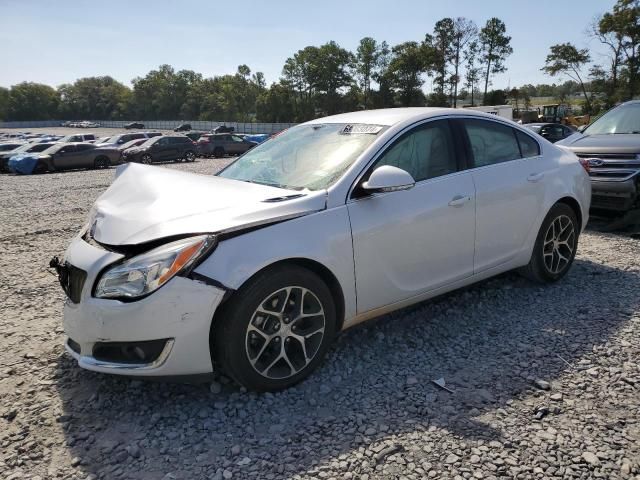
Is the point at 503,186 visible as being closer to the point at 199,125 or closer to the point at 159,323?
the point at 159,323

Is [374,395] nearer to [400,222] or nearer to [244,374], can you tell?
[244,374]

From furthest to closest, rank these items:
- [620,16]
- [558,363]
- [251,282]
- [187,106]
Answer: [187,106]
[620,16]
[558,363]
[251,282]

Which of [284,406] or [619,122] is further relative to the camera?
[619,122]

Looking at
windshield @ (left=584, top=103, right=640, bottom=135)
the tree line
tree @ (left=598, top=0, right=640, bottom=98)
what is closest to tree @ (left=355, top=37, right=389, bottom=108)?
the tree line

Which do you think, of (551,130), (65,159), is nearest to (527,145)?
(551,130)

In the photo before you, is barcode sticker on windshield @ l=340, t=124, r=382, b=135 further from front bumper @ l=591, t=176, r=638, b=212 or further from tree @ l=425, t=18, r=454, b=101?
tree @ l=425, t=18, r=454, b=101

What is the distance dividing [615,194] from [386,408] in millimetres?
5402

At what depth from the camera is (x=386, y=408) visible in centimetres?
280

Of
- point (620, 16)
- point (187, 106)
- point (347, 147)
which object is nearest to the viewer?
point (347, 147)

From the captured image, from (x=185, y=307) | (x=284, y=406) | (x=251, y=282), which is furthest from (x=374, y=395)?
(x=185, y=307)

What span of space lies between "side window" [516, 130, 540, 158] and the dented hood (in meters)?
2.27

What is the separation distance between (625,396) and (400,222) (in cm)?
168

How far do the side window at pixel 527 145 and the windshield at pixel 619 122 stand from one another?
3.81m

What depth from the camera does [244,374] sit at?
9.12 ft
